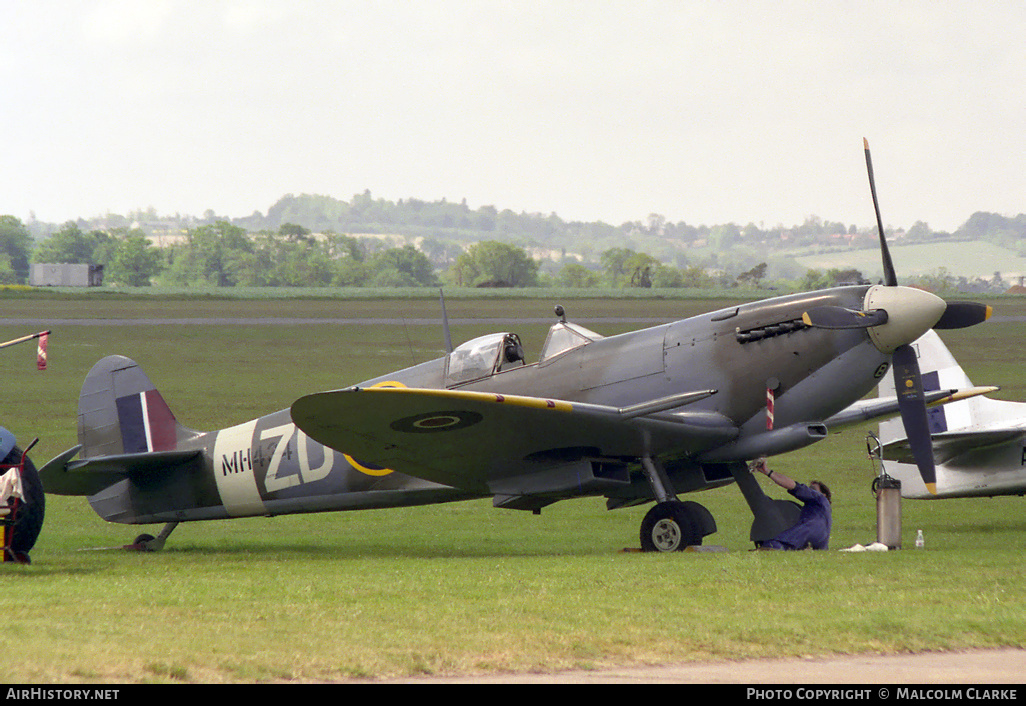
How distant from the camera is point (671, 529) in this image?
11.6 meters

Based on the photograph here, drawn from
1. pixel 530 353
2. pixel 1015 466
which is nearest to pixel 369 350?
pixel 530 353

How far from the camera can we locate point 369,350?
148 ft

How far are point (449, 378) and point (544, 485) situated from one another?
5.26ft

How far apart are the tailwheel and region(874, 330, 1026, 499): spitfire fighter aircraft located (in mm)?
3185

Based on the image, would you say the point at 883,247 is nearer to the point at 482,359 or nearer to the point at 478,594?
the point at 482,359

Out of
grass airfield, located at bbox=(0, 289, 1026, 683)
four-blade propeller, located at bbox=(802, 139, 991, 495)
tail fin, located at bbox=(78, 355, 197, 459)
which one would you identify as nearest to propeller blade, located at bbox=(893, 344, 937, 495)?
four-blade propeller, located at bbox=(802, 139, 991, 495)

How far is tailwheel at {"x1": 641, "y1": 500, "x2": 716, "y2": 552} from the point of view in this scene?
11508mm

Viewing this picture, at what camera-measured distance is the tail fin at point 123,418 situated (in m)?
14.8

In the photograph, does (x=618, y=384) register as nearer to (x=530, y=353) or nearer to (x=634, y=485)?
(x=634, y=485)

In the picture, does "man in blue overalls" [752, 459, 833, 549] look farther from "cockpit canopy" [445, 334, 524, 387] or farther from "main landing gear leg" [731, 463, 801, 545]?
"cockpit canopy" [445, 334, 524, 387]

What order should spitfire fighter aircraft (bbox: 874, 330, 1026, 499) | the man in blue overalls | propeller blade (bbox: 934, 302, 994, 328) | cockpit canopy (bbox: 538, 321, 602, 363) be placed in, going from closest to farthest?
the man in blue overalls, propeller blade (bbox: 934, 302, 994, 328), cockpit canopy (bbox: 538, 321, 602, 363), spitfire fighter aircraft (bbox: 874, 330, 1026, 499)

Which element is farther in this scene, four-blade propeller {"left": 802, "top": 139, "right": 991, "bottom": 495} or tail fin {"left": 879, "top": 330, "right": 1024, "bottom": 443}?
tail fin {"left": 879, "top": 330, "right": 1024, "bottom": 443}

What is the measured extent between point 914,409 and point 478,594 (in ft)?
18.4

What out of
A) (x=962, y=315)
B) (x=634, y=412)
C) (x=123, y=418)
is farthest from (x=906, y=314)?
(x=123, y=418)
